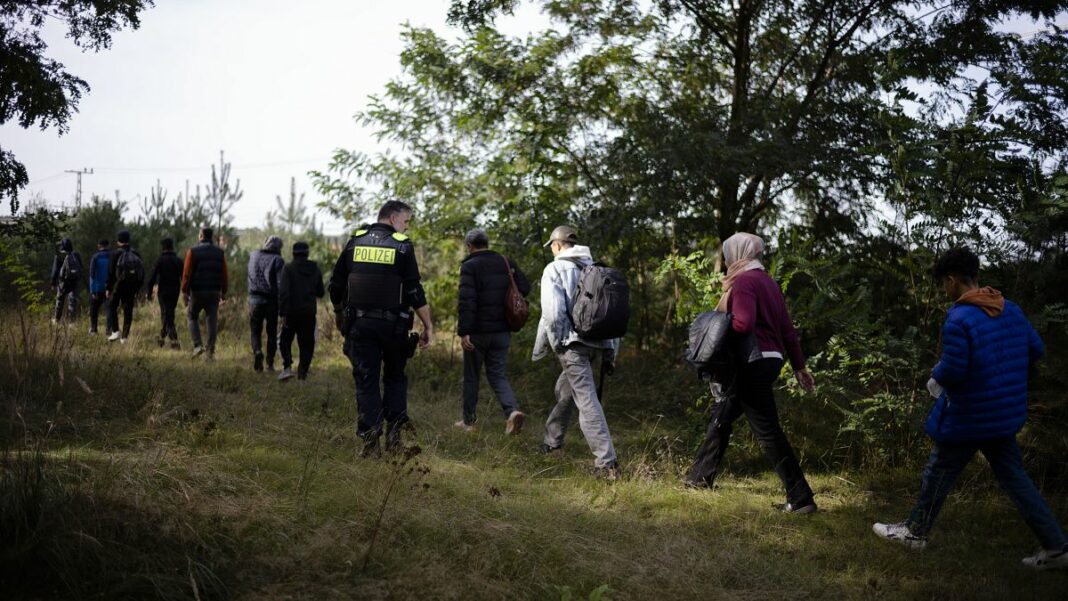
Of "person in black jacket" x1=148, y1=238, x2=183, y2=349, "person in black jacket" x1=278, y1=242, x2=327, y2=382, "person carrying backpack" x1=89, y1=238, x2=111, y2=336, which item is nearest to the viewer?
"person in black jacket" x1=278, y1=242, x2=327, y2=382

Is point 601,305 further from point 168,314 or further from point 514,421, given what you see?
point 168,314

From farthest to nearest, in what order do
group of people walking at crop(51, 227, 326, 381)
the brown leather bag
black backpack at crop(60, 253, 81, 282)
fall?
black backpack at crop(60, 253, 81, 282), group of people walking at crop(51, 227, 326, 381), the brown leather bag

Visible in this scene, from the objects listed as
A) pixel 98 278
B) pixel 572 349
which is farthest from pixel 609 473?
pixel 98 278

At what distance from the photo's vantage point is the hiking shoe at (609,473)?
6.39 meters

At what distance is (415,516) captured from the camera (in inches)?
183

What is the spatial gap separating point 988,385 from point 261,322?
8657 millimetres

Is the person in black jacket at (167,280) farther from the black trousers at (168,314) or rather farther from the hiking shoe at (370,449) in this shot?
the hiking shoe at (370,449)

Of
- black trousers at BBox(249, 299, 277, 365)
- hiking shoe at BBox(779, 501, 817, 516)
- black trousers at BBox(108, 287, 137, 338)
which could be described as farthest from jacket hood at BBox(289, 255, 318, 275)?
hiking shoe at BBox(779, 501, 817, 516)

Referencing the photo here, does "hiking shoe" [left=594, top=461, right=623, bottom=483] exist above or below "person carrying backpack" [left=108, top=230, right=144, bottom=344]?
below

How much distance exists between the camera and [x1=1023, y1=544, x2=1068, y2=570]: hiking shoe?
4.71 meters

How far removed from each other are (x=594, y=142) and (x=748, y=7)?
96.7 inches

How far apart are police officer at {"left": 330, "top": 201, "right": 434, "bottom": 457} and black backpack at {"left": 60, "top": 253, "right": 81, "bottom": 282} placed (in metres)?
9.72

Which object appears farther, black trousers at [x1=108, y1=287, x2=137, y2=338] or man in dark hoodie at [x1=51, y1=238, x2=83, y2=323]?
man in dark hoodie at [x1=51, y1=238, x2=83, y2=323]

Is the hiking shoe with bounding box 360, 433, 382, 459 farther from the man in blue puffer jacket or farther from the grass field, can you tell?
the man in blue puffer jacket
